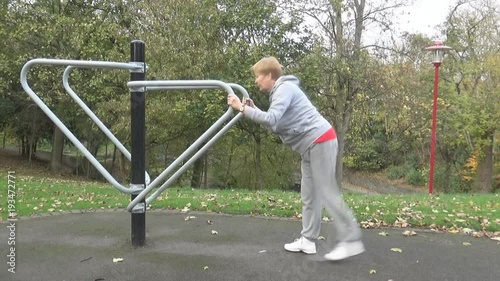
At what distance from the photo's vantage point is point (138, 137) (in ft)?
13.3

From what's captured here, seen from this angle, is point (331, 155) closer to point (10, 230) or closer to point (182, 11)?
point (10, 230)

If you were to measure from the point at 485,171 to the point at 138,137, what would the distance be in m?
21.2

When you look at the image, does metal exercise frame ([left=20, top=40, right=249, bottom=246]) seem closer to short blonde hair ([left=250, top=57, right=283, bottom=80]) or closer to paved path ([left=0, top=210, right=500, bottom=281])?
short blonde hair ([left=250, top=57, right=283, bottom=80])

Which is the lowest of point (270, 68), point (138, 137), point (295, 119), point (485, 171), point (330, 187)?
point (485, 171)

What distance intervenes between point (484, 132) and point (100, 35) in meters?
15.7

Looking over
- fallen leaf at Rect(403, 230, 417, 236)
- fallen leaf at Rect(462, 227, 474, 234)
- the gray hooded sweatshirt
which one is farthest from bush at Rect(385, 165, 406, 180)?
the gray hooded sweatshirt

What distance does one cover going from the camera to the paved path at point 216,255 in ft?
11.6

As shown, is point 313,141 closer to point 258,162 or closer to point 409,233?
point 409,233

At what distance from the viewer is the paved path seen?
3.52 meters

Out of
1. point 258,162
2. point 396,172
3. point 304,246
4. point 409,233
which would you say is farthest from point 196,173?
point 304,246

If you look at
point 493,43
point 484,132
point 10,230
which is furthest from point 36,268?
point 493,43

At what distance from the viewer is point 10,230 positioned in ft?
15.5

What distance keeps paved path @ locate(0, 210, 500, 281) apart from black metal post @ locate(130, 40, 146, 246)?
0.19 meters

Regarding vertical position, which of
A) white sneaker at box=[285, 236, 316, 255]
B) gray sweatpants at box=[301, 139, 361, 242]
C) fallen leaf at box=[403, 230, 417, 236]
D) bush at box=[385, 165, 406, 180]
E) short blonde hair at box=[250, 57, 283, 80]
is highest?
short blonde hair at box=[250, 57, 283, 80]
